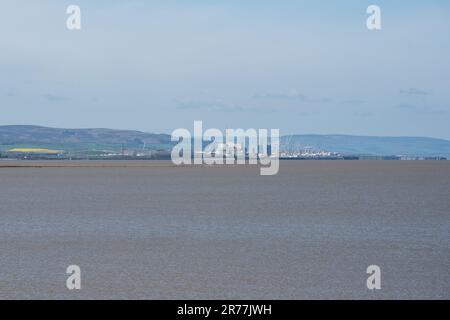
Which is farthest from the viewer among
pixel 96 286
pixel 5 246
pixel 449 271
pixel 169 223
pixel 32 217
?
pixel 32 217

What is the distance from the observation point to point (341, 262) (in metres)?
34.6

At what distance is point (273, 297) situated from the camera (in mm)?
26625

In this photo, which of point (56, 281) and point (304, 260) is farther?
point (304, 260)

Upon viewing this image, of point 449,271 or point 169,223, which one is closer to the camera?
point 449,271

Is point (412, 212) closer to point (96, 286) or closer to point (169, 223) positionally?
point (169, 223)

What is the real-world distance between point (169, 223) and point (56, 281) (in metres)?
24.1

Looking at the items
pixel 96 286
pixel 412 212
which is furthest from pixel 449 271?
pixel 412 212

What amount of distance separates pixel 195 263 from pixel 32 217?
89.5ft
